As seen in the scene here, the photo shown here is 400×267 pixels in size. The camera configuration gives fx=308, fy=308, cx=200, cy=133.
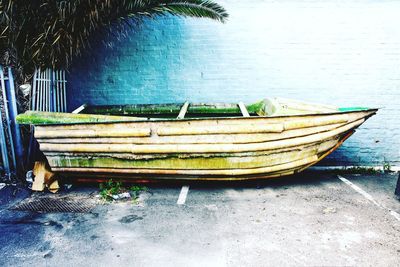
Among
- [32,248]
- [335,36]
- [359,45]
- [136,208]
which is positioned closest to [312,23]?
[335,36]

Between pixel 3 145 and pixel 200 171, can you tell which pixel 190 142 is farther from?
pixel 3 145

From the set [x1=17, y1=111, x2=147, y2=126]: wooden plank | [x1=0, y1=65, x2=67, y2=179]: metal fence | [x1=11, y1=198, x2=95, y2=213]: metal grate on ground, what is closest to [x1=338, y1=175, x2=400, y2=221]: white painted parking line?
[x1=17, y1=111, x2=147, y2=126]: wooden plank

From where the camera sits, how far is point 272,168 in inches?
181

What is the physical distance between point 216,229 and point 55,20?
3.88 metres

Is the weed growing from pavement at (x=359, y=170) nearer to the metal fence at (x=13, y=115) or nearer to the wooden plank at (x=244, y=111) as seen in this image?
the wooden plank at (x=244, y=111)

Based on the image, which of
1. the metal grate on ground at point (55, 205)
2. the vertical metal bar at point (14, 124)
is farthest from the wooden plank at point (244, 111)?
the vertical metal bar at point (14, 124)

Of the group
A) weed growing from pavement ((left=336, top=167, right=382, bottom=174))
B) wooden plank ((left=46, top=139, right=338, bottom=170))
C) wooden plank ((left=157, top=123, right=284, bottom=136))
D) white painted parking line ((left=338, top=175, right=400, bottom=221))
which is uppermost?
wooden plank ((left=157, top=123, right=284, bottom=136))

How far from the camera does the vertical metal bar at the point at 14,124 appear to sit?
4.68 metres

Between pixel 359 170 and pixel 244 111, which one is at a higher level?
pixel 244 111

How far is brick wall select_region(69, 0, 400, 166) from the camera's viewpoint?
5719 mm

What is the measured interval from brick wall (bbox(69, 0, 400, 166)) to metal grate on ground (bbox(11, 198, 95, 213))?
2.29m

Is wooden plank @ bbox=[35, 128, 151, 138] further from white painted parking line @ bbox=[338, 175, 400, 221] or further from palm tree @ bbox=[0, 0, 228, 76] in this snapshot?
white painted parking line @ bbox=[338, 175, 400, 221]

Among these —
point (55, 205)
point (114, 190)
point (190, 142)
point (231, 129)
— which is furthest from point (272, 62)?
point (55, 205)

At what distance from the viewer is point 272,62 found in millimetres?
5895
